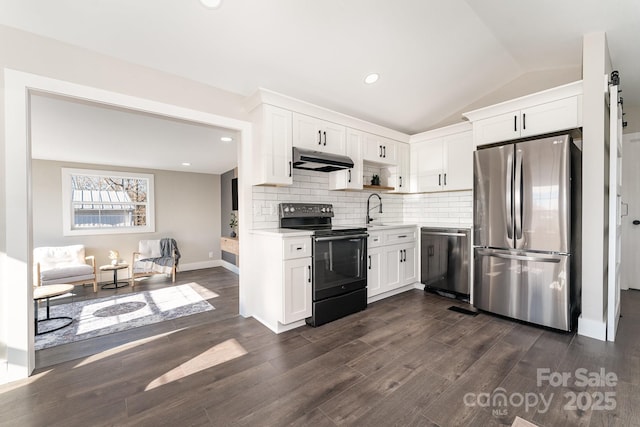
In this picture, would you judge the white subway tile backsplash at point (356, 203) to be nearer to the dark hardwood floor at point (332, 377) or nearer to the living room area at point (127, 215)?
the living room area at point (127, 215)

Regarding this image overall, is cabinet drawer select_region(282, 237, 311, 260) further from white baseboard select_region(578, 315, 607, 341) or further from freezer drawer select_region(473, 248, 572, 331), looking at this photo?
white baseboard select_region(578, 315, 607, 341)

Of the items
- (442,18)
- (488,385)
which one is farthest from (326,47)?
(488,385)

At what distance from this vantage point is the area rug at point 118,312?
2.79 metres

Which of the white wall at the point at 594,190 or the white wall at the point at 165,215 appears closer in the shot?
the white wall at the point at 594,190

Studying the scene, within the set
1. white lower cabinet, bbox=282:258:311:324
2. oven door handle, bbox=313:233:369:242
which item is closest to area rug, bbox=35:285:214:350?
white lower cabinet, bbox=282:258:311:324

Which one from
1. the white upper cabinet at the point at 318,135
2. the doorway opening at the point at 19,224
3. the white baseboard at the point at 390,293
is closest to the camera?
the doorway opening at the point at 19,224

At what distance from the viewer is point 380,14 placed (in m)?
2.41

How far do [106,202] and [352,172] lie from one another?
513cm

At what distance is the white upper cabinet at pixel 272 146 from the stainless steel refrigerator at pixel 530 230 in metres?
2.16

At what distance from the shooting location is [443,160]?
13.0 feet

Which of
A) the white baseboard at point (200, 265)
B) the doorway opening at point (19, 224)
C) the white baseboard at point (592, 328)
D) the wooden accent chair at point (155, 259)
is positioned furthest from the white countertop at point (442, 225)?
the white baseboard at point (200, 265)

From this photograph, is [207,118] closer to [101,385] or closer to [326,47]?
[326,47]

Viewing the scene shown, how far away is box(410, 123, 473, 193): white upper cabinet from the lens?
370 centimetres

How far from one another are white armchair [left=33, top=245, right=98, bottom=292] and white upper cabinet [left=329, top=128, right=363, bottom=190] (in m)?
4.30
